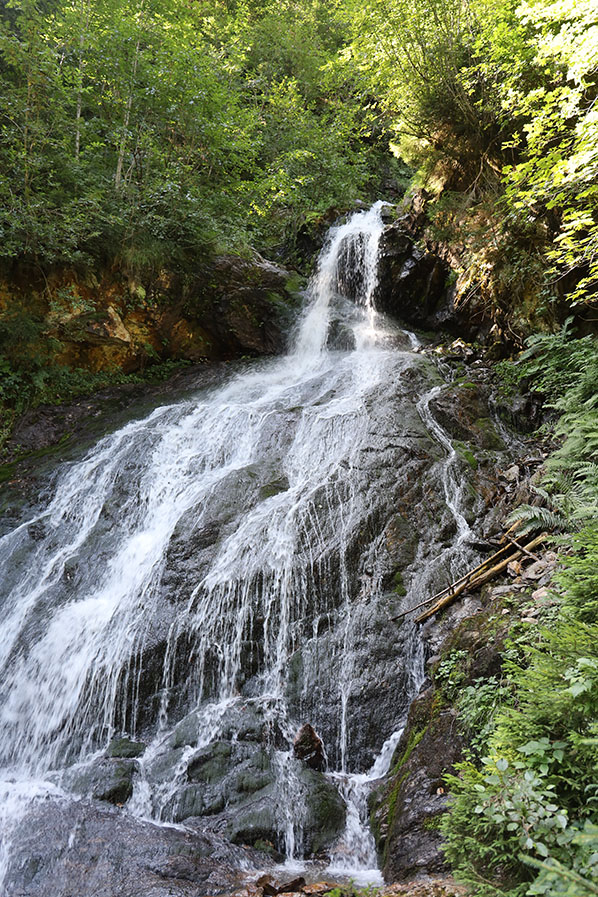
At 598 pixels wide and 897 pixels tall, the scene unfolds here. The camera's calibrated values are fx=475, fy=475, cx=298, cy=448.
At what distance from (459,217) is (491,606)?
386 inches

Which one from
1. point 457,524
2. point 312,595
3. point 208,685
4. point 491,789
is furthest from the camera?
point 457,524

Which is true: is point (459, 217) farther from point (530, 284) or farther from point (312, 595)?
point (312, 595)

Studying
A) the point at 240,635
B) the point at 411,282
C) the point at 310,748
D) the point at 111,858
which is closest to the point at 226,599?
the point at 240,635

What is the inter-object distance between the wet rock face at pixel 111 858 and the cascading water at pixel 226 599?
0.73 feet

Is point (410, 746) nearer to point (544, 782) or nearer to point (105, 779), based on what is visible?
point (544, 782)

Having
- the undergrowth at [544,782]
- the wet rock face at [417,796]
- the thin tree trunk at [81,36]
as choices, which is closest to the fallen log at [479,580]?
the wet rock face at [417,796]

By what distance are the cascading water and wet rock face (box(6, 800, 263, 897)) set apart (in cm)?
22

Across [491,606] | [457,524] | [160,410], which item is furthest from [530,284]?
[160,410]

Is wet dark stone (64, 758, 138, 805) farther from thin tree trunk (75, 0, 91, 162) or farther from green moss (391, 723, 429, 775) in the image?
thin tree trunk (75, 0, 91, 162)

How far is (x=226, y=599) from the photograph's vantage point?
20.9ft

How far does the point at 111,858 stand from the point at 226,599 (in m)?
2.80

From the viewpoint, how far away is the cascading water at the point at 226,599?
17.0 ft

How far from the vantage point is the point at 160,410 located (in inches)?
417

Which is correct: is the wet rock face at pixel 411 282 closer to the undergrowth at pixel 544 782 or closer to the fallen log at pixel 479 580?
the fallen log at pixel 479 580
